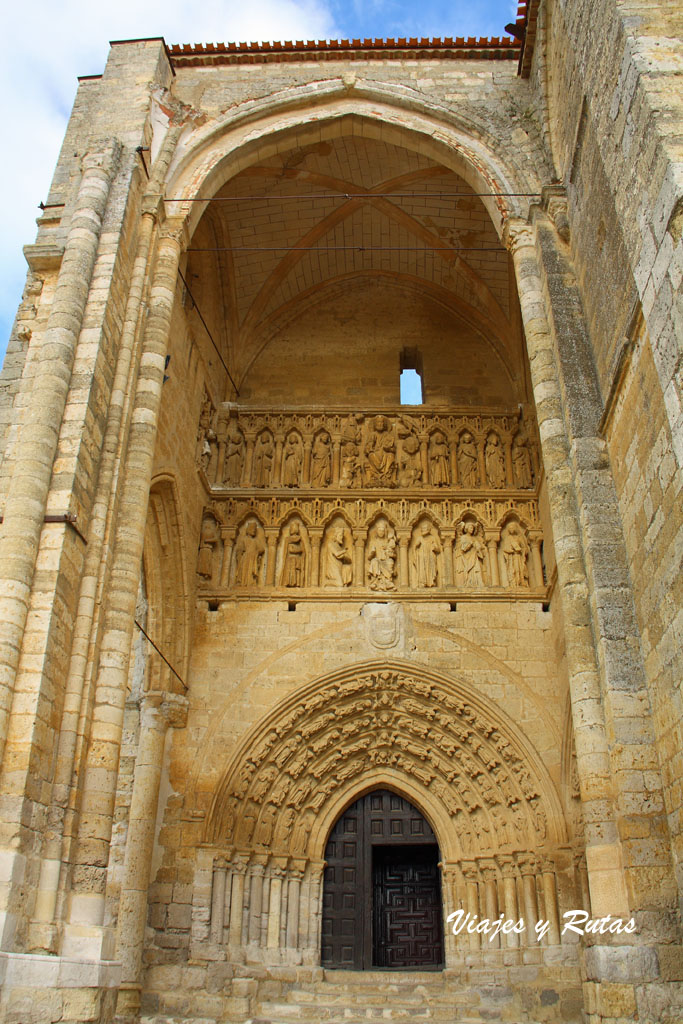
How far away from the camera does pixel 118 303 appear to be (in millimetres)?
6555

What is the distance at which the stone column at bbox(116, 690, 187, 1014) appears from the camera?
674cm

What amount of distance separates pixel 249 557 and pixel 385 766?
256 cm

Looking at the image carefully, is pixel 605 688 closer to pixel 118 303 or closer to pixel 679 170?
pixel 679 170

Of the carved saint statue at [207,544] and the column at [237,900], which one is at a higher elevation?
the carved saint statue at [207,544]

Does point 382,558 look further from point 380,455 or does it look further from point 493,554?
A: point 380,455

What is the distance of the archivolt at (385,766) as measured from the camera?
7.70 metres

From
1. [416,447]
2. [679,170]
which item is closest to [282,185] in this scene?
[416,447]

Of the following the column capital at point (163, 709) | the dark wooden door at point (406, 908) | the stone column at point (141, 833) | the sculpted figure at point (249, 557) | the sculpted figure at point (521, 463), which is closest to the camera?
the stone column at point (141, 833)

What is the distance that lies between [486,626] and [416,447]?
2395 millimetres

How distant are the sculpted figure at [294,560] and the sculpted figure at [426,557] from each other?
1.20 meters

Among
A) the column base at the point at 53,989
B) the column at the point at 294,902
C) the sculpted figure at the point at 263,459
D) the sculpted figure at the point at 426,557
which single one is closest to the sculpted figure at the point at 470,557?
the sculpted figure at the point at 426,557

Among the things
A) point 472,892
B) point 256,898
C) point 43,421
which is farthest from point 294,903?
point 43,421

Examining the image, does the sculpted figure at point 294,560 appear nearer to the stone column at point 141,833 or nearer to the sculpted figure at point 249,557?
the sculpted figure at point 249,557

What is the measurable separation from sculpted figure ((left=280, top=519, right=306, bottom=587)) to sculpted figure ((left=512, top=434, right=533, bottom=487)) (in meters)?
2.54
